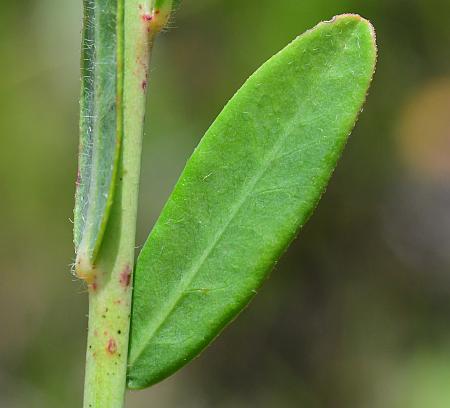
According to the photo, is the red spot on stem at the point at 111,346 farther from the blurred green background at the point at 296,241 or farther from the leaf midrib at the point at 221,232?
the blurred green background at the point at 296,241

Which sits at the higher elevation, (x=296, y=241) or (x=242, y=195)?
(x=242, y=195)

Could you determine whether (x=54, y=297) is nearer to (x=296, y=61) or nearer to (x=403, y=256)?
(x=403, y=256)

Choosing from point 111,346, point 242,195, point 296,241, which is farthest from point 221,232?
point 296,241

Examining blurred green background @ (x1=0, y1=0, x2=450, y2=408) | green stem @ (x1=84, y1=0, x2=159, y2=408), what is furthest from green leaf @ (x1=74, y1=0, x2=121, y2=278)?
blurred green background @ (x1=0, y1=0, x2=450, y2=408)

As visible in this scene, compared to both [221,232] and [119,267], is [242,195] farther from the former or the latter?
[119,267]

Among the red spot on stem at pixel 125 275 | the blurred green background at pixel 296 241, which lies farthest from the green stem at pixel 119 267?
the blurred green background at pixel 296 241

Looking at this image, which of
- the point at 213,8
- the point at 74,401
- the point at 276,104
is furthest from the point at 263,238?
the point at 74,401
